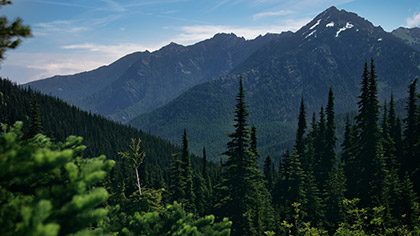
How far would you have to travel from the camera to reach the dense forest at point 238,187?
5.02 meters

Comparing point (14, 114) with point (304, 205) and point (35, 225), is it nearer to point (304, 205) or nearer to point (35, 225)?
point (304, 205)

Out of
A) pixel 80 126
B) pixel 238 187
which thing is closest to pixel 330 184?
pixel 238 187

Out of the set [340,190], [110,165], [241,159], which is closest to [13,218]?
[110,165]

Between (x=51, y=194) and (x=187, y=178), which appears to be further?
(x=187, y=178)

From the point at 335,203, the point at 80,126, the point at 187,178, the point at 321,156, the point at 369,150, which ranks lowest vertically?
the point at 80,126

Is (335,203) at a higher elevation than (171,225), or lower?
lower

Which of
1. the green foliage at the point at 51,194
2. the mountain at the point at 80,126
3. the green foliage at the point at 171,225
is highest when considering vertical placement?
the green foliage at the point at 51,194

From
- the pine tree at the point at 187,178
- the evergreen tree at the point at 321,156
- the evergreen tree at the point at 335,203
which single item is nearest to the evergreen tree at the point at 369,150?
the evergreen tree at the point at 335,203

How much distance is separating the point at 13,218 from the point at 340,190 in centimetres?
4376

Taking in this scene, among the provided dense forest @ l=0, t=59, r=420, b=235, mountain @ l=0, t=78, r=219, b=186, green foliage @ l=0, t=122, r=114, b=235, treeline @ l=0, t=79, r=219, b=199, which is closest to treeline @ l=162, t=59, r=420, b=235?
dense forest @ l=0, t=59, r=420, b=235

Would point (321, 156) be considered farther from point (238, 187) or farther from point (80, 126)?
point (80, 126)

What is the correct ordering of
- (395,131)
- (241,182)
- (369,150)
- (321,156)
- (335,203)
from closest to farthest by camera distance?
(241,182) → (335,203) → (369,150) → (321,156) → (395,131)

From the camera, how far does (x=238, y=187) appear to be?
33875 mm

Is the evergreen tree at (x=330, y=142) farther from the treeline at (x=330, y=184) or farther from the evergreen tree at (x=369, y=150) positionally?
the evergreen tree at (x=369, y=150)
